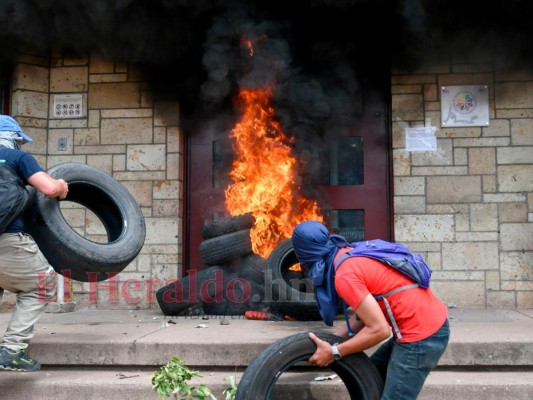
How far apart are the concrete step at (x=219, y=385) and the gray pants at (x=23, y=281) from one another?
0.33 metres

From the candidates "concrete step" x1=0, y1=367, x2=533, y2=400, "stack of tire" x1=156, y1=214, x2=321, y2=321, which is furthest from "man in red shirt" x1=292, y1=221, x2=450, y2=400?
"stack of tire" x1=156, y1=214, x2=321, y2=321

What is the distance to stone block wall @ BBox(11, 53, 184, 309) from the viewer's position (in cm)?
739

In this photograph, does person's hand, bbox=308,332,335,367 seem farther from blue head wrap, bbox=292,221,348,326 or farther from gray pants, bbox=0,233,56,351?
gray pants, bbox=0,233,56,351

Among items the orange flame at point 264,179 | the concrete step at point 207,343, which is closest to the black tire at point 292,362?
the concrete step at point 207,343

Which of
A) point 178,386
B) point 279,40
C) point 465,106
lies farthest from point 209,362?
point 465,106

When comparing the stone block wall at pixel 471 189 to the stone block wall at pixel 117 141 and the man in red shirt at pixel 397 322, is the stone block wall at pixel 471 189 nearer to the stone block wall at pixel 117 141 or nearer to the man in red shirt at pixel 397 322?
the stone block wall at pixel 117 141

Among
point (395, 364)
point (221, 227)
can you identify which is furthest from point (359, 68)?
point (395, 364)

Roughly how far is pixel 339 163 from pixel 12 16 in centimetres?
457

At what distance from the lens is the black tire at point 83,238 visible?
444 cm

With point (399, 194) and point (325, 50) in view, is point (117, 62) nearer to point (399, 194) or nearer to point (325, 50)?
point (325, 50)

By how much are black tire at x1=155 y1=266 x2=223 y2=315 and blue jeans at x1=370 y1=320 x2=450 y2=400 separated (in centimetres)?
352

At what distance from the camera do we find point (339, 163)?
7621 mm

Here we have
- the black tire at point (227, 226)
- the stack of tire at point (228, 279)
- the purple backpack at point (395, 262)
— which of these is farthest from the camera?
the black tire at point (227, 226)

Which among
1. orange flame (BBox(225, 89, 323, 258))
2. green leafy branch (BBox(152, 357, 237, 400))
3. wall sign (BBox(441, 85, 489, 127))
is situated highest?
wall sign (BBox(441, 85, 489, 127))
